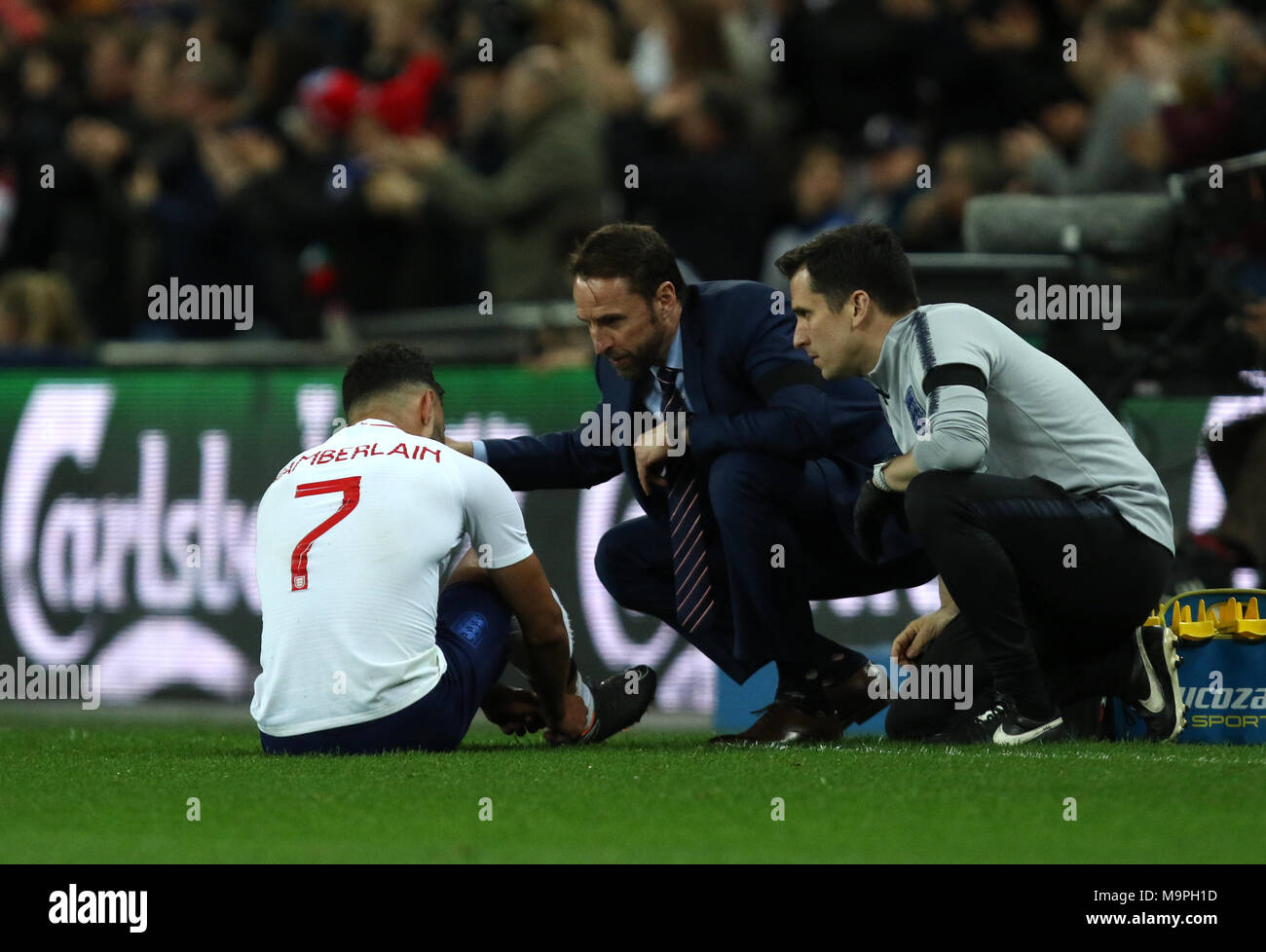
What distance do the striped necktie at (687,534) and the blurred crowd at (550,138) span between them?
3.62m

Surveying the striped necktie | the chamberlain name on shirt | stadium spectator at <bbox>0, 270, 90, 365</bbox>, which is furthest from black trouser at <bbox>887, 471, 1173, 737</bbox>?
stadium spectator at <bbox>0, 270, 90, 365</bbox>

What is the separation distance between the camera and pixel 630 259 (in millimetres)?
5637

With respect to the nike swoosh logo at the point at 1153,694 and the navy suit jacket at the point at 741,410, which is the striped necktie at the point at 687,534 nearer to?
the navy suit jacket at the point at 741,410

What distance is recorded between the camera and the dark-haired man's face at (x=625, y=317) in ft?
18.5

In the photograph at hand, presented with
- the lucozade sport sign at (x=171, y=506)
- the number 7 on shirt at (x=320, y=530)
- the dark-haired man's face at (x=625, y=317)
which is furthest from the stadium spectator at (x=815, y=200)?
the number 7 on shirt at (x=320, y=530)

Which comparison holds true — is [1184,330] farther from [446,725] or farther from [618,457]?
[446,725]

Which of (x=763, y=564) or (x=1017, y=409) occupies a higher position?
(x=1017, y=409)

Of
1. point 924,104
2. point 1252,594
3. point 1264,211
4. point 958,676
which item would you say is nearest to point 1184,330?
point 1264,211

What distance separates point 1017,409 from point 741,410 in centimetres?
84

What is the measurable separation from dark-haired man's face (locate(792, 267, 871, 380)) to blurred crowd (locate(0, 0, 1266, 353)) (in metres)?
3.51

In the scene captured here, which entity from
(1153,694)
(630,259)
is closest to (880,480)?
(630,259)

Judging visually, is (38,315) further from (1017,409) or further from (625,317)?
(1017,409)

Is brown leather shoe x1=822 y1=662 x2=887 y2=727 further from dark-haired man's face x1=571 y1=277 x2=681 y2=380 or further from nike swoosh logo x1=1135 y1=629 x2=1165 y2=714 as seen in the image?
dark-haired man's face x1=571 y1=277 x2=681 y2=380

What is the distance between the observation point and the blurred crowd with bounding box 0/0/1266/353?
9469 millimetres
